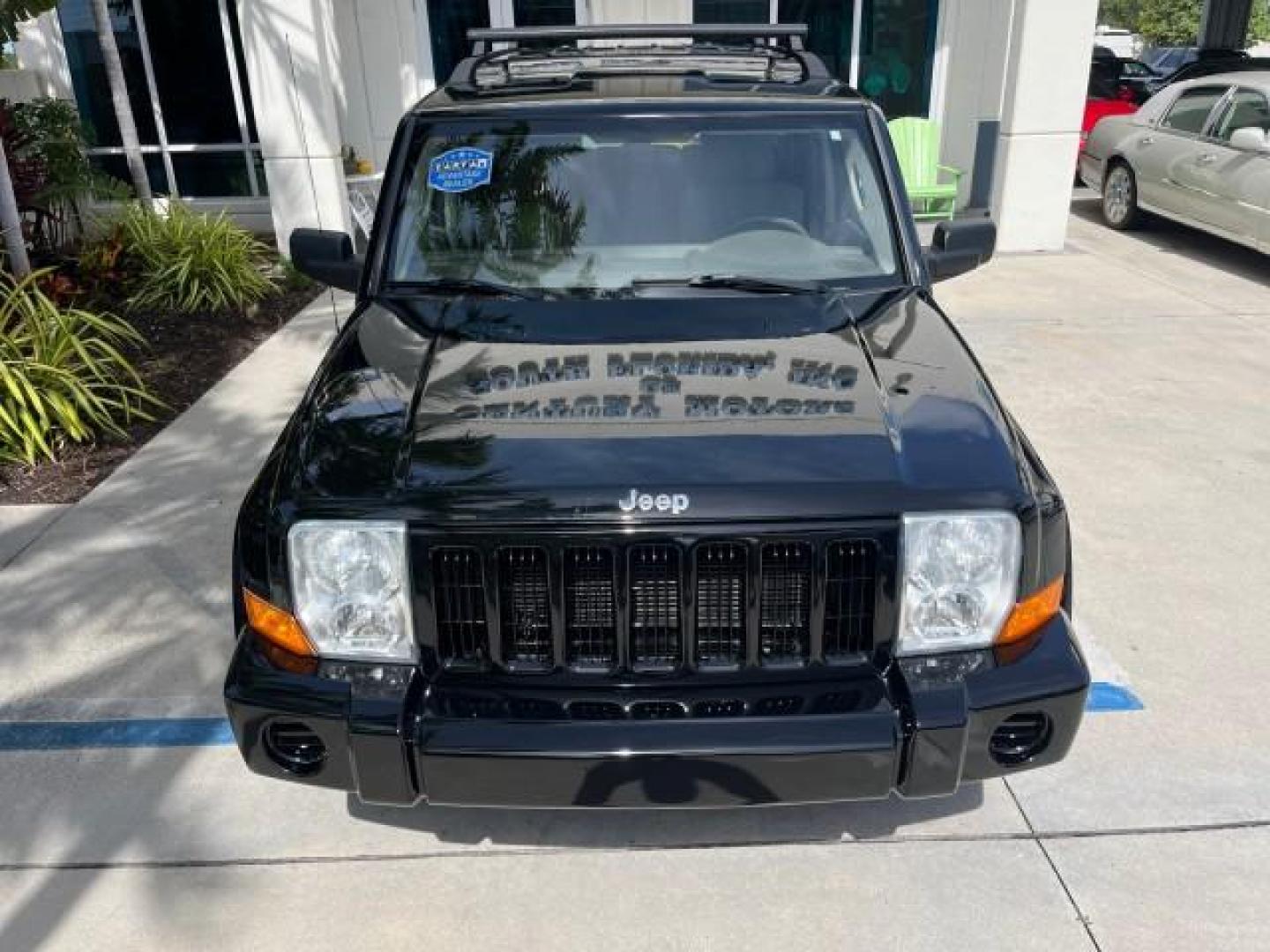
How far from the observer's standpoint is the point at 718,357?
284cm

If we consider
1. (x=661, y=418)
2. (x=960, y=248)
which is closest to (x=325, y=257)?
(x=661, y=418)

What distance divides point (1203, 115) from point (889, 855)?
9405 mm

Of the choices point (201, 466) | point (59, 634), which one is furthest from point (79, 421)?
point (59, 634)

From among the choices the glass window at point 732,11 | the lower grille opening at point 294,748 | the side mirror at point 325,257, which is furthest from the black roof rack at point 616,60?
the glass window at point 732,11

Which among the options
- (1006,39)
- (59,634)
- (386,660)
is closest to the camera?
(386,660)

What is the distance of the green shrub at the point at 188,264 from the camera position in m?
7.91

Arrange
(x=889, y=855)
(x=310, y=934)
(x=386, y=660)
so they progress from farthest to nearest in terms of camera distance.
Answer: (x=889, y=855), (x=310, y=934), (x=386, y=660)

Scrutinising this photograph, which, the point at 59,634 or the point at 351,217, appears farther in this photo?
the point at 351,217

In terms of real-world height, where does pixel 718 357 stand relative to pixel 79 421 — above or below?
above

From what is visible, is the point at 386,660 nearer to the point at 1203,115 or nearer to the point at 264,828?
the point at 264,828

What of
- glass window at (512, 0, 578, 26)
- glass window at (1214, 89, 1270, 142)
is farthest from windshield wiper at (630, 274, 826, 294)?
glass window at (512, 0, 578, 26)

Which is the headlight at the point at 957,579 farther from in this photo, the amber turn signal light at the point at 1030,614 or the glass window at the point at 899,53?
the glass window at the point at 899,53

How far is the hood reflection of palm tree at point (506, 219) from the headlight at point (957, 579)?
1.58m

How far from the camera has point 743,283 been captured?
3238 mm
